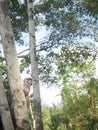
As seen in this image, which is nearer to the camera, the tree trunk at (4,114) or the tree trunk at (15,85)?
the tree trunk at (15,85)

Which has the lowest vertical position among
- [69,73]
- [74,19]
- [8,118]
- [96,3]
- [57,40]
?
[69,73]

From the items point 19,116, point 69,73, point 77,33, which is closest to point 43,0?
point 77,33

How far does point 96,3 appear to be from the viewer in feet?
33.6

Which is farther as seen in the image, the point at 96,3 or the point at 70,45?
the point at 70,45

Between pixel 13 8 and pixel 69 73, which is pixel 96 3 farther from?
pixel 69 73

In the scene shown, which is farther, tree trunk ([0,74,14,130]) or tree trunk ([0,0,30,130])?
tree trunk ([0,74,14,130])

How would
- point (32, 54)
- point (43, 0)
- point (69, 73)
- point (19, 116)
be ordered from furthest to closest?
point (69, 73) → point (43, 0) → point (32, 54) → point (19, 116)

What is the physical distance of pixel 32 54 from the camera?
383 inches

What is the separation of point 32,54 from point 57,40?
3.65 m

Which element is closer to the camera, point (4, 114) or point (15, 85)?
point (15, 85)

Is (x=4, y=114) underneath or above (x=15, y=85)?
underneath

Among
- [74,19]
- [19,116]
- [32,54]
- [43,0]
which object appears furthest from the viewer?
[43,0]

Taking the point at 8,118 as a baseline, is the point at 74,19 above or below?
above

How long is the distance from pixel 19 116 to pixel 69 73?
2838 cm
